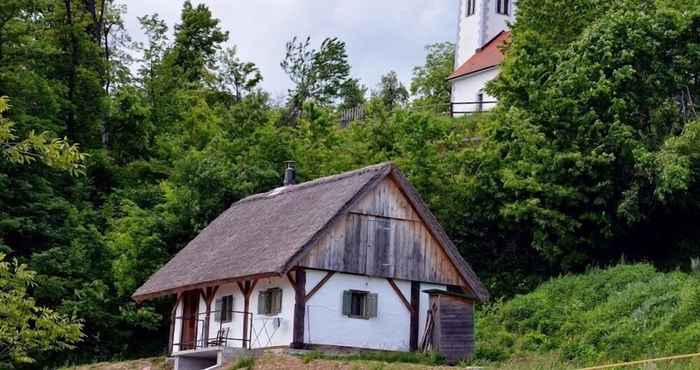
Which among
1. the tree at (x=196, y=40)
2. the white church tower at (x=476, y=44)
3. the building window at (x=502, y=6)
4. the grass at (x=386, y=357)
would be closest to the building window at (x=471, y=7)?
the white church tower at (x=476, y=44)

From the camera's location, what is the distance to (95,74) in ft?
174

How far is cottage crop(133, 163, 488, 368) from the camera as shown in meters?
32.2

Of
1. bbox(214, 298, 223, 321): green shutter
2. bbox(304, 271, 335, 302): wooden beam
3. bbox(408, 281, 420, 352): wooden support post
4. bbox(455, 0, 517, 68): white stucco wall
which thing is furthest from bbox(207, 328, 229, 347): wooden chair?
bbox(455, 0, 517, 68): white stucco wall

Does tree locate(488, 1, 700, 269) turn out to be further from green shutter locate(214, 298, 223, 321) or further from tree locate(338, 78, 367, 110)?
tree locate(338, 78, 367, 110)

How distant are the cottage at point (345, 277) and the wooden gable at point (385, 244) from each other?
0.10 ft

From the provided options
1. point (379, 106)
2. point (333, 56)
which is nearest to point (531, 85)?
point (379, 106)

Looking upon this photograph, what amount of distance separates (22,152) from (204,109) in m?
44.1

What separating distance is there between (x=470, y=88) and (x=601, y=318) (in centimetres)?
3487

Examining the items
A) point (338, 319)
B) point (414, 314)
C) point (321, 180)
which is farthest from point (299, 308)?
point (321, 180)

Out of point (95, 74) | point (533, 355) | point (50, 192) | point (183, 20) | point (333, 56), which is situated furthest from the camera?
point (333, 56)

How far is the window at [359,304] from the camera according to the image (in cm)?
3300

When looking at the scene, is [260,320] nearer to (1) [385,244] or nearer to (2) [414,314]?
(1) [385,244]

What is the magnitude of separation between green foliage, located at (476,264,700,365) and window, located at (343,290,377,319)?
11.4ft

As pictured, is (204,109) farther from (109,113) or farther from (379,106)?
(379,106)
